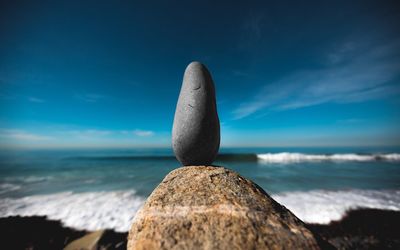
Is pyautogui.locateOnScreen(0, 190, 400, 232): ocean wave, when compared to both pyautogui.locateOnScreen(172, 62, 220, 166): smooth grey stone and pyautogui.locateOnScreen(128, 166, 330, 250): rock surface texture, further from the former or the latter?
pyautogui.locateOnScreen(128, 166, 330, 250): rock surface texture

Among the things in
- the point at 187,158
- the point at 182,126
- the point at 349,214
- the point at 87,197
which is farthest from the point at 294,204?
the point at 87,197

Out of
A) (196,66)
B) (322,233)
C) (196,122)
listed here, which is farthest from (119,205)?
(322,233)

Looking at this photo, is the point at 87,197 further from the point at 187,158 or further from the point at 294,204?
the point at 294,204

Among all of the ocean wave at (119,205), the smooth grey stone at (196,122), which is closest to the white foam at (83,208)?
the ocean wave at (119,205)

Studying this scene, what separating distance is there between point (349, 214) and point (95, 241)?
341 inches

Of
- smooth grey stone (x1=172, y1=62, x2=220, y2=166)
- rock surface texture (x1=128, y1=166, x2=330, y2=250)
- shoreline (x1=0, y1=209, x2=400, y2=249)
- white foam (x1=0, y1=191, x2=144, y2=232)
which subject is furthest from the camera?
white foam (x1=0, y1=191, x2=144, y2=232)

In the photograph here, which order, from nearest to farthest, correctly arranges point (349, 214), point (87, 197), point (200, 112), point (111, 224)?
point (200, 112) → point (111, 224) → point (349, 214) → point (87, 197)

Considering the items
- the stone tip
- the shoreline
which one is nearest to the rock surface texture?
the stone tip

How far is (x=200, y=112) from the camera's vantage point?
2.99 meters

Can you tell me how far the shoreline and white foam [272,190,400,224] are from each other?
38 cm

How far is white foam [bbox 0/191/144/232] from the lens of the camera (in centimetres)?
586

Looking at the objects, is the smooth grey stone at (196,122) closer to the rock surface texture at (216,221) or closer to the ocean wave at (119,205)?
the rock surface texture at (216,221)

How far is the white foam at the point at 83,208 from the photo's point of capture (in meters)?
5.86

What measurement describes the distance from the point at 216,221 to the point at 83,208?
7.97m
